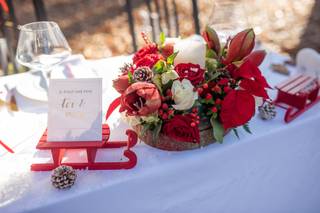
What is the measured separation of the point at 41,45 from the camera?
0.92 metres

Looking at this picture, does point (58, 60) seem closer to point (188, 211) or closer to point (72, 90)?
point (72, 90)

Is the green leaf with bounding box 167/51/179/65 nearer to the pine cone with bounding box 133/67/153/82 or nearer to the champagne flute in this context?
the pine cone with bounding box 133/67/153/82

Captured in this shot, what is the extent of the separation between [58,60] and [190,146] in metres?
0.46

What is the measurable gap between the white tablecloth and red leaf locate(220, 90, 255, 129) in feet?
0.45

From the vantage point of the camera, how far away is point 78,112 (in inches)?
29.8

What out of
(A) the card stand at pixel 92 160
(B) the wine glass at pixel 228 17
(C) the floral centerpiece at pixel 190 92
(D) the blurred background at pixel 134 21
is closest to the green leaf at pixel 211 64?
(C) the floral centerpiece at pixel 190 92

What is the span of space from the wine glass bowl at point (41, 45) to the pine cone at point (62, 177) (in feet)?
1.20

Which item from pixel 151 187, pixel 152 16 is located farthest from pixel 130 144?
pixel 152 16

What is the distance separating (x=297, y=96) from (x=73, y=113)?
60 centimetres

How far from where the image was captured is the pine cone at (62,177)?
710 mm

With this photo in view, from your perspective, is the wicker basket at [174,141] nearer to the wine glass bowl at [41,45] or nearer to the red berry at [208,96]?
the red berry at [208,96]

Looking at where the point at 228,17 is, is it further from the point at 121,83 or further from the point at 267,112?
the point at 121,83

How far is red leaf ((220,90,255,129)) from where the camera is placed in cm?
70

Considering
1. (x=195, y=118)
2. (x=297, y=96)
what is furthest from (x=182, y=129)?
(x=297, y=96)
